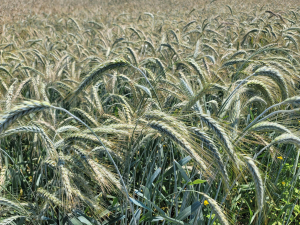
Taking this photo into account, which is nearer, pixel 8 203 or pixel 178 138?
pixel 178 138

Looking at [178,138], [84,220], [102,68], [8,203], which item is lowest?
[84,220]

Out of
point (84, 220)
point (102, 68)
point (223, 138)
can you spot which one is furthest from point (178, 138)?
point (84, 220)

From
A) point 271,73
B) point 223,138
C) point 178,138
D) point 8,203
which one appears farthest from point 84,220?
point 271,73

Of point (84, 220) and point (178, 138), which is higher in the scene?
point (178, 138)

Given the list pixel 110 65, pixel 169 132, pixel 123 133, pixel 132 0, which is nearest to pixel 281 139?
pixel 169 132

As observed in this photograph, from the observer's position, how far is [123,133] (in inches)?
60.1

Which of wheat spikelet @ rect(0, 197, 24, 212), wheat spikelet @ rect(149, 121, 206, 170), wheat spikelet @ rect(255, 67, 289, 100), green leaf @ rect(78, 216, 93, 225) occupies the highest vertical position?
wheat spikelet @ rect(255, 67, 289, 100)

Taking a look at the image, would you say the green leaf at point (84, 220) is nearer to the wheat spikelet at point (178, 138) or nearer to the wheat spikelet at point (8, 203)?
the wheat spikelet at point (8, 203)

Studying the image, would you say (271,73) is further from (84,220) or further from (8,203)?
(8,203)

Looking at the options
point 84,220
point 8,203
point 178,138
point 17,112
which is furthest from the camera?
point 84,220

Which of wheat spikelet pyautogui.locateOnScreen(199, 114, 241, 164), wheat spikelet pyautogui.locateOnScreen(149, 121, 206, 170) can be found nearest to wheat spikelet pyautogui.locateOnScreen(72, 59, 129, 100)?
wheat spikelet pyautogui.locateOnScreen(149, 121, 206, 170)

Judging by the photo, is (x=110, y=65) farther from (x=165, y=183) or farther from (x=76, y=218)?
(x=165, y=183)

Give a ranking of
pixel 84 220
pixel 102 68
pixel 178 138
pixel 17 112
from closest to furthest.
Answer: pixel 17 112 → pixel 178 138 → pixel 102 68 → pixel 84 220

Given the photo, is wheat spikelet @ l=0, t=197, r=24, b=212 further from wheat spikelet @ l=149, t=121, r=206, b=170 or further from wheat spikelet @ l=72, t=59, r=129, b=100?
wheat spikelet @ l=149, t=121, r=206, b=170
